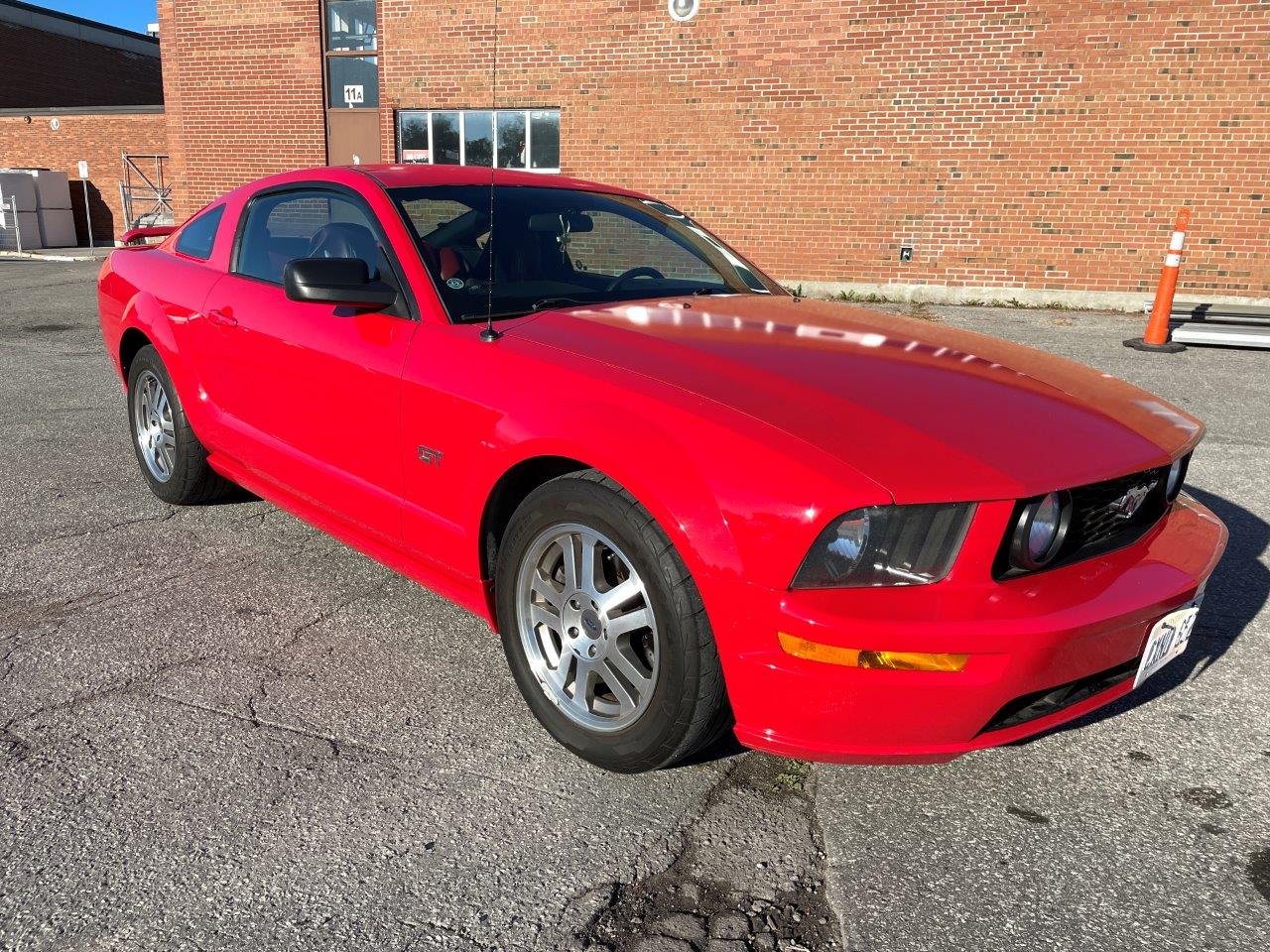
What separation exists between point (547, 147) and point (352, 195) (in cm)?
1148

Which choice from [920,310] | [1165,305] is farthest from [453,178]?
[920,310]

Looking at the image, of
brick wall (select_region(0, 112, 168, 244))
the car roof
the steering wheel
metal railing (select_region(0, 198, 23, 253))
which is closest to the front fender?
the car roof

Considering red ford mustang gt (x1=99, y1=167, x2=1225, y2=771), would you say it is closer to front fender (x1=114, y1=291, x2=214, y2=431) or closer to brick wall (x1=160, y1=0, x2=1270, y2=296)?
front fender (x1=114, y1=291, x2=214, y2=431)

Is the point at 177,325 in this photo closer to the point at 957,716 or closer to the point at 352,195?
the point at 352,195

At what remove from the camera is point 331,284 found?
9.75 ft

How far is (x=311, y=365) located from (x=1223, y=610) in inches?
133

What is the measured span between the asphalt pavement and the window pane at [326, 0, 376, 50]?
13.7 m

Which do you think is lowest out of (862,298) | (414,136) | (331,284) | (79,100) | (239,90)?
(862,298)

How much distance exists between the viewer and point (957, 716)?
207 centimetres

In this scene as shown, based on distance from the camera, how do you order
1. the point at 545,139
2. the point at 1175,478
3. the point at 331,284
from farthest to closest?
1. the point at 545,139
2. the point at 331,284
3. the point at 1175,478

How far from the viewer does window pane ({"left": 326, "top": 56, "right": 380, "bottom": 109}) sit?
15.2m

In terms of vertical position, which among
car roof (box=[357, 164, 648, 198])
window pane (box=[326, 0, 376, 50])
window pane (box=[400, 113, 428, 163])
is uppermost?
window pane (box=[326, 0, 376, 50])

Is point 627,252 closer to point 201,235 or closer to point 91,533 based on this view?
point 201,235

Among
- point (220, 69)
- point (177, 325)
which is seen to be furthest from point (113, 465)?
point (220, 69)
